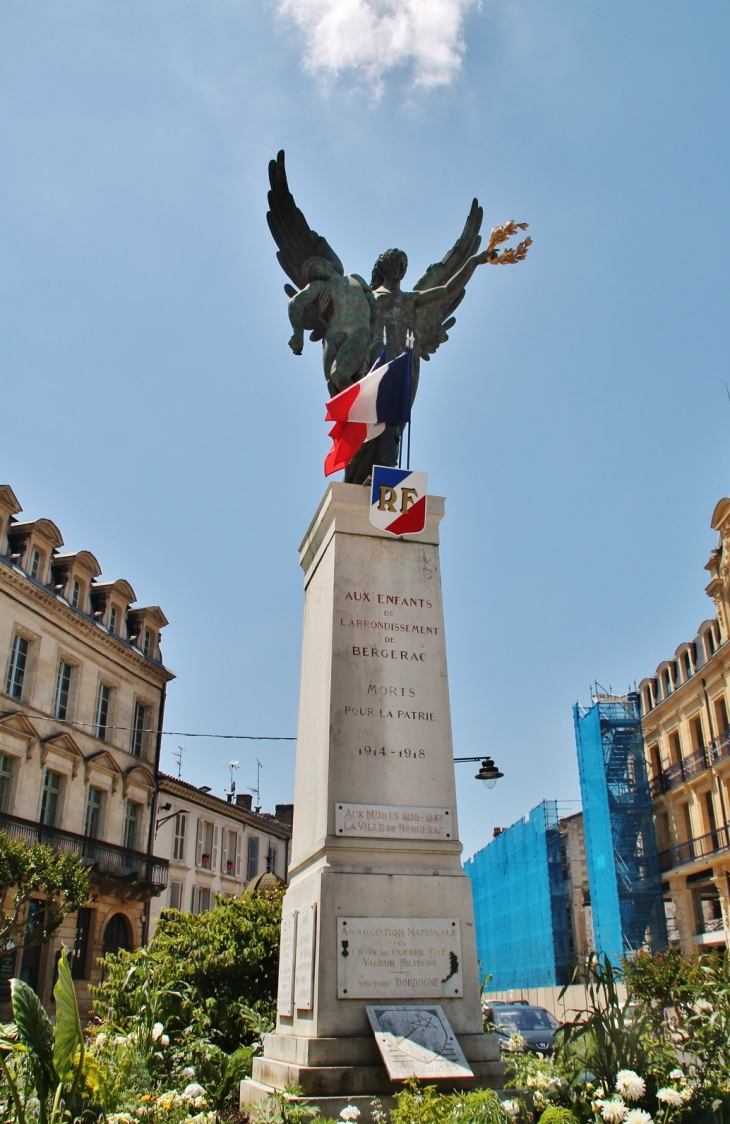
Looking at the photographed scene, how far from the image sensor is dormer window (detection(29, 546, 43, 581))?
30898mm

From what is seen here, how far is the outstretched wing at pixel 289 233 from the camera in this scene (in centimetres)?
970

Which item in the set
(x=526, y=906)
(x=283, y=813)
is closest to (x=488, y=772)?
(x=526, y=906)

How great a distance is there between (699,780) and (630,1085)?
107 feet

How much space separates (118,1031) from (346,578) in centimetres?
411

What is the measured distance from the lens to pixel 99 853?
31.9 m

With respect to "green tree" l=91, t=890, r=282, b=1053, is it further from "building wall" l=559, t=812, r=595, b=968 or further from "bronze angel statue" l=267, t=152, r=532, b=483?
"building wall" l=559, t=812, r=595, b=968

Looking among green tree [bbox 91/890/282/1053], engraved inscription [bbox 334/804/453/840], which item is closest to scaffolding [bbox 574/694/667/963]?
green tree [bbox 91/890/282/1053]

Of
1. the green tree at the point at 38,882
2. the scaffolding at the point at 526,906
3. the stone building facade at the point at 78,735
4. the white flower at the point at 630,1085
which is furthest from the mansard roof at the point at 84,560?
the white flower at the point at 630,1085

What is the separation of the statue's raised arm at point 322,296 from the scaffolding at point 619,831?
31243mm

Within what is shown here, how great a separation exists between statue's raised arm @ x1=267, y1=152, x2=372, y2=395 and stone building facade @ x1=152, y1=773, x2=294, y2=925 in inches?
1185

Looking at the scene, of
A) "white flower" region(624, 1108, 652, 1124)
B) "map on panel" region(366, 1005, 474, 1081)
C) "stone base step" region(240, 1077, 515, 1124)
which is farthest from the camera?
"map on panel" region(366, 1005, 474, 1081)

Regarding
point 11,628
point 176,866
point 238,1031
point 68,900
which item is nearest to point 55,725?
point 11,628

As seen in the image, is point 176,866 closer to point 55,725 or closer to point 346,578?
point 55,725

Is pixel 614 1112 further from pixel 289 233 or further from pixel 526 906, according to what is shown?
pixel 526 906
